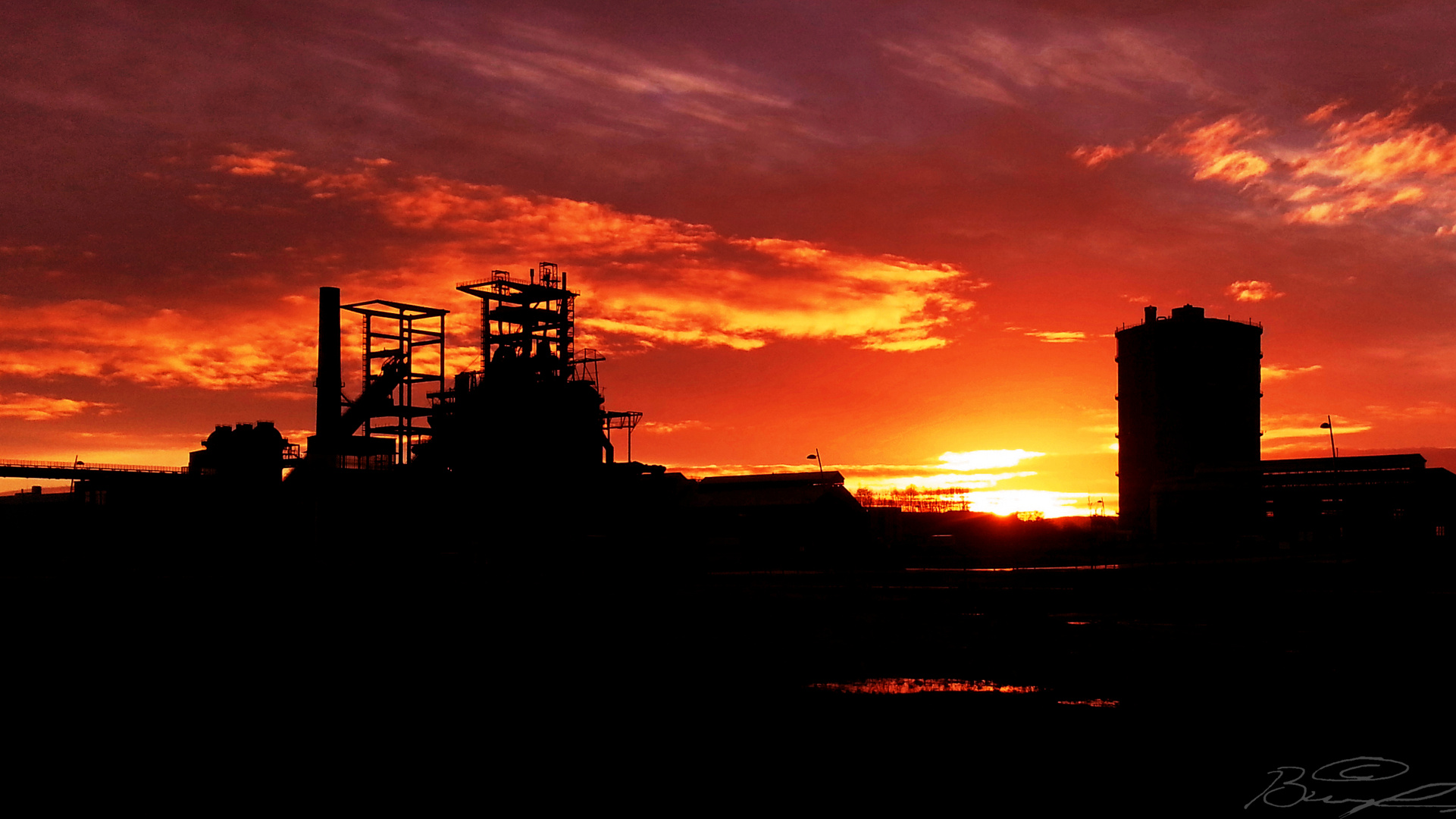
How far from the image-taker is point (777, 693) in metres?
25.6

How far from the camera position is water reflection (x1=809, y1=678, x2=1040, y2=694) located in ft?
81.0

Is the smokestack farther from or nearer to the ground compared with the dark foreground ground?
farther from the ground

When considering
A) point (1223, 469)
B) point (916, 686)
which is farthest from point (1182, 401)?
point (916, 686)

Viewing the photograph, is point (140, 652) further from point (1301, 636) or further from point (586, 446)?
point (586, 446)

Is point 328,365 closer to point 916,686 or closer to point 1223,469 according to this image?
point 916,686

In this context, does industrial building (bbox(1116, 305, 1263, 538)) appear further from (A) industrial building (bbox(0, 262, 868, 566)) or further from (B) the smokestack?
(B) the smokestack

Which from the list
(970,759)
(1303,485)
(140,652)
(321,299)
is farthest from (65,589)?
(1303,485)

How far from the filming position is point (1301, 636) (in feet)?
104

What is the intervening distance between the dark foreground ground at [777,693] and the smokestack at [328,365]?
34.5 meters

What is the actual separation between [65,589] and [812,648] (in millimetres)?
43000

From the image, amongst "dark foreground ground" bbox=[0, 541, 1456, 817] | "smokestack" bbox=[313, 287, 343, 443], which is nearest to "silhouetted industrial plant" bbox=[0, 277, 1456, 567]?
"smokestack" bbox=[313, 287, 343, 443]

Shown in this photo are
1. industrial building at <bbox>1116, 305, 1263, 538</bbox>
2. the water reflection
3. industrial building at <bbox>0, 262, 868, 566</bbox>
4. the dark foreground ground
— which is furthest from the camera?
industrial building at <bbox>1116, 305, 1263, 538</bbox>

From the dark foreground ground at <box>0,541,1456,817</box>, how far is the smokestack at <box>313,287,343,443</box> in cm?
3447

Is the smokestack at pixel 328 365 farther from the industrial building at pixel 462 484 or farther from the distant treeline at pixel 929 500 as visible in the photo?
the distant treeline at pixel 929 500
